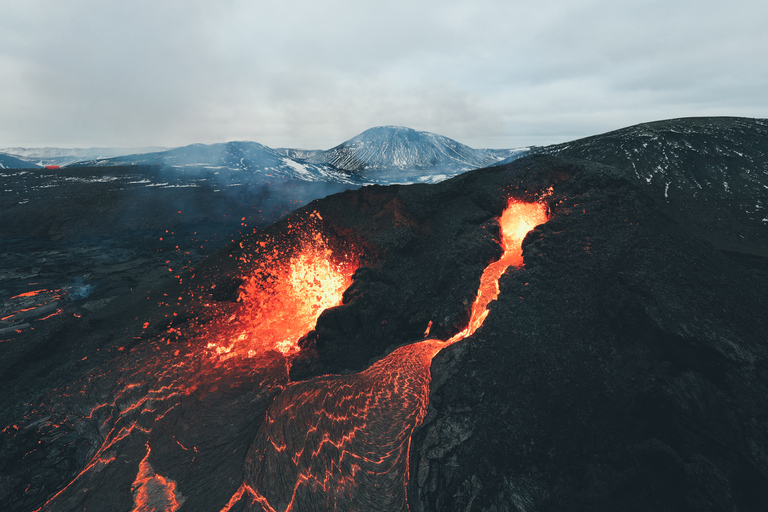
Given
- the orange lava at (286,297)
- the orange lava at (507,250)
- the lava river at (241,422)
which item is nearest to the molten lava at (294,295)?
the orange lava at (286,297)

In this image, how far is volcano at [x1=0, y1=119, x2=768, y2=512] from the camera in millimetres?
5887

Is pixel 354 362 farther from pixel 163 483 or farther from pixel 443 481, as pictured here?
pixel 163 483

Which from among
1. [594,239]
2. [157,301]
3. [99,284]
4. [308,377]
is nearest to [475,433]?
[308,377]

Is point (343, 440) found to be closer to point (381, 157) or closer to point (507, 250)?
point (507, 250)

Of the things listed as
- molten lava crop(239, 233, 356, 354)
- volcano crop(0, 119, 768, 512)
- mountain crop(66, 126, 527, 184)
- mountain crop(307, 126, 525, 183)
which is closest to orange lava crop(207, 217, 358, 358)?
molten lava crop(239, 233, 356, 354)

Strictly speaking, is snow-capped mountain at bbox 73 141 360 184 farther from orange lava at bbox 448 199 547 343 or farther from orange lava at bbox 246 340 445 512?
orange lava at bbox 246 340 445 512

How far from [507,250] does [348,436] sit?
8.44 m

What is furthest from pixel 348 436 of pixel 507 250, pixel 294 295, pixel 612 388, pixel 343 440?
pixel 507 250

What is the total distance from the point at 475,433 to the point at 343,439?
11.2 feet

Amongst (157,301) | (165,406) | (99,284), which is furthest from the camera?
(99,284)

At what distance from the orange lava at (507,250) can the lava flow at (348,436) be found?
2.0 inches

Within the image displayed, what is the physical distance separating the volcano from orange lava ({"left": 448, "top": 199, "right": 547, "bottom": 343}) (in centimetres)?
8

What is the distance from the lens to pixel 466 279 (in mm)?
10438

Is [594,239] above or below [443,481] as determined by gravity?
above
